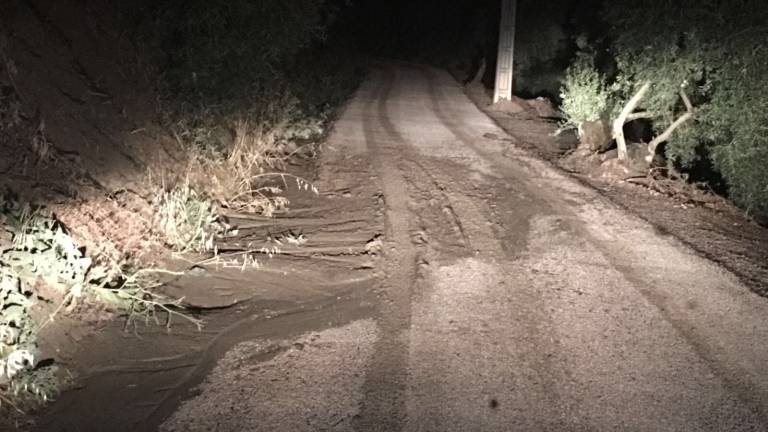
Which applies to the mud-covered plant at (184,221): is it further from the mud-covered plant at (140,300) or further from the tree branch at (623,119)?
the tree branch at (623,119)

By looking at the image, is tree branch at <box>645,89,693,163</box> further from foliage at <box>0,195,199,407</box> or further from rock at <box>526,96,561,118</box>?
foliage at <box>0,195,199,407</box>

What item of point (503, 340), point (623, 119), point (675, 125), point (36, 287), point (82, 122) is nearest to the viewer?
point (36, 287)

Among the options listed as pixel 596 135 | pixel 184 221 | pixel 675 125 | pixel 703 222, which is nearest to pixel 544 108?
pixel 596 135

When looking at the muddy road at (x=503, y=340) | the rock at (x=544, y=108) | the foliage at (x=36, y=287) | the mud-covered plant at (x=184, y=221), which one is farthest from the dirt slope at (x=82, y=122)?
the rock at (x=544, y=108)

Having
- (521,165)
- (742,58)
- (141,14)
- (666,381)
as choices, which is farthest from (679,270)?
(141,14)

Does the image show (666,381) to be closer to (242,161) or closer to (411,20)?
(242,161)

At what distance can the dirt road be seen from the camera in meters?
4.09

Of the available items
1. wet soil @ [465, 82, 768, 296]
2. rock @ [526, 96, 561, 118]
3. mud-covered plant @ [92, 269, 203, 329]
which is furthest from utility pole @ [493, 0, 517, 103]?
mud-covered plant @ [92, 269, 203, 329]

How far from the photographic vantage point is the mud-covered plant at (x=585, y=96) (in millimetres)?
11492

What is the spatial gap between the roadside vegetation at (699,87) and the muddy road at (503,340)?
2.01 meters

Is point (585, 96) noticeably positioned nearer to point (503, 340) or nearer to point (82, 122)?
point (503, 340)

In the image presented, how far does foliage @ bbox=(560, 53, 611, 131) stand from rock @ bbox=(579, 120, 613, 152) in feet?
0.41

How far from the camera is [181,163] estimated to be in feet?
27.1

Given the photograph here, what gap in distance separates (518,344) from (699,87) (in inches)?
256
